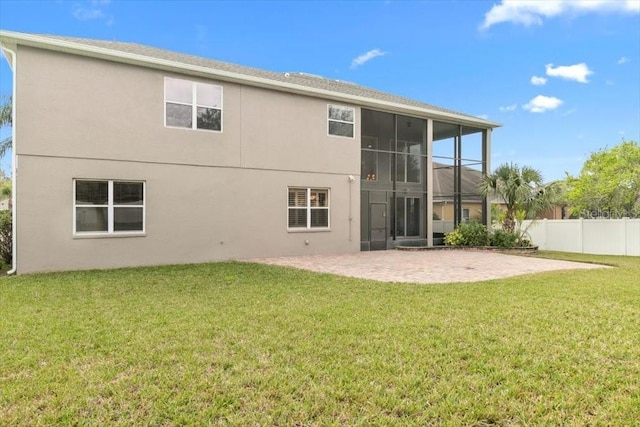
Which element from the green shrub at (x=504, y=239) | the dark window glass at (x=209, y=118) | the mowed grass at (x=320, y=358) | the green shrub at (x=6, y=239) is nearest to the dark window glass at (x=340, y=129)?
the dark window glass at (x=209, y=118)

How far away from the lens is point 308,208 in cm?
1456

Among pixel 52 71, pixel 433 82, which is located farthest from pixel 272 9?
pixel 433 82

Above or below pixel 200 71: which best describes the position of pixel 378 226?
below

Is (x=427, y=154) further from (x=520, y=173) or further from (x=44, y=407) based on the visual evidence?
(x=44, y=407)

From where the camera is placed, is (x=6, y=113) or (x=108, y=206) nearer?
(x=108, y=206)

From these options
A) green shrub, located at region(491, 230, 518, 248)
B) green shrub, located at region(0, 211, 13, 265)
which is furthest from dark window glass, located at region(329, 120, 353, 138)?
green shrub, located at region(0, 211, 13, 265)

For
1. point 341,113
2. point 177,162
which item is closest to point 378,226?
point 341,113

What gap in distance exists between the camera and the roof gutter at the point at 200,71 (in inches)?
393

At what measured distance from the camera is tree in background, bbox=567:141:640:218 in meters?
21.6

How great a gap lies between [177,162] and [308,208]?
480cm

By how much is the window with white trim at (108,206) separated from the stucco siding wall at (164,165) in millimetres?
227

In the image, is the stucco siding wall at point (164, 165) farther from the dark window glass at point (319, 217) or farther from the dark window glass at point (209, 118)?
the dark window glass at point (319, 217)

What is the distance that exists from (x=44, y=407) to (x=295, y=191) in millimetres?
11585

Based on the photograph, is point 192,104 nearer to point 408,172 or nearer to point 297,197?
point 297,197
